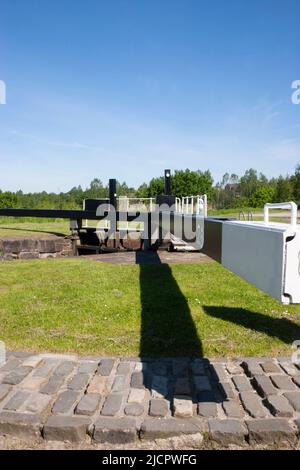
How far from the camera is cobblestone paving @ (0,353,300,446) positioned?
282 cm

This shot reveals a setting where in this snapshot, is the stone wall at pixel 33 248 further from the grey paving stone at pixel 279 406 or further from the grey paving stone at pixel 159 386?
the grey paving stone at pixel 279 406

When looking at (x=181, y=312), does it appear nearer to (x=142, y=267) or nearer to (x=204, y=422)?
(x=204, y=422)

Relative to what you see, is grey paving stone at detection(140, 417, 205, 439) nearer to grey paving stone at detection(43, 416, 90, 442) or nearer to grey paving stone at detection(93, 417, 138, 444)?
grey paving stone at detection(93, 417, 138, 444)

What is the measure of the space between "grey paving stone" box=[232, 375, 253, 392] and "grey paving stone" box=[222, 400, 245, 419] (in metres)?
0.24

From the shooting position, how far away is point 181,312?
18.8ft

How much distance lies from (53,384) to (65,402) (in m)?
0.37

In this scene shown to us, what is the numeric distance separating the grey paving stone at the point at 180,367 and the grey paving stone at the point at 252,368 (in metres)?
0.59

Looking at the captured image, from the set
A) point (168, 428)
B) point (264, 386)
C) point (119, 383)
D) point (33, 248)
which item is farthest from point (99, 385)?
point (33, 248)

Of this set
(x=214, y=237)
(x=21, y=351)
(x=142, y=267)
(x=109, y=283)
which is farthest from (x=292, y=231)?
(x=142, y=267)

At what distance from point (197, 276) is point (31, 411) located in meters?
5.79

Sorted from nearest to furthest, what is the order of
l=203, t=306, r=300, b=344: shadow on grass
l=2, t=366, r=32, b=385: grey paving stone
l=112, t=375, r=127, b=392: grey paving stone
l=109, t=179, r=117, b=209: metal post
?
l=112, t=375, r=127, b=392: grey paving stone → l=2, t=366, r=32, b=385: grey paving stone → l=203, t=306, r=300, b=344: shadow on grass → l=109, t=179, r=117, b=209: metal post

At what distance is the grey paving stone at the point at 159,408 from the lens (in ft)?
9.85

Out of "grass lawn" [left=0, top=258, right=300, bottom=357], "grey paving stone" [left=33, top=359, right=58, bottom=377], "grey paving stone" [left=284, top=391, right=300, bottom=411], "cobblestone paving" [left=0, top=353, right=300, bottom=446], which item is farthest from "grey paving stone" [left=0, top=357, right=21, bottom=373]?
"grey paving stone" [left=284, top=391, right=300, bottom=411]

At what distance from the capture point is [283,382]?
352cm
